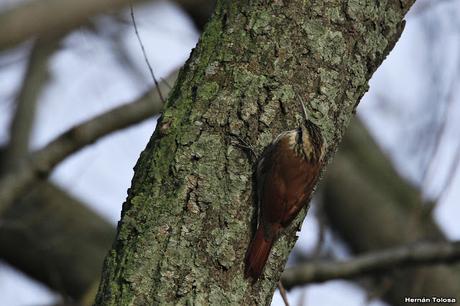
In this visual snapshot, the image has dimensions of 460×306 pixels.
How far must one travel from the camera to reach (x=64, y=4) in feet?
10.5

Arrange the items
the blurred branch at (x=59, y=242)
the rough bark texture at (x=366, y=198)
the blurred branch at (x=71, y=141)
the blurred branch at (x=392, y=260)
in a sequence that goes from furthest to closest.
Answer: the rough bark texture at (x=366, y=198), the blurred branch at (x=59, y=242), the blurred branch at (x=392, y=260), the blurred branch at (x=71, y=141)

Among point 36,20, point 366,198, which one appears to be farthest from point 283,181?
point 366,198

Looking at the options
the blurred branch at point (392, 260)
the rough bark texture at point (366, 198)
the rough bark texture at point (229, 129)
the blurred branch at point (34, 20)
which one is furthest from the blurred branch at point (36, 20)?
the rough bark texture at point (366, 198)

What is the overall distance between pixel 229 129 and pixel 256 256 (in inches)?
15.4

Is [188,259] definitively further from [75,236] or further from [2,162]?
A: [75,236]

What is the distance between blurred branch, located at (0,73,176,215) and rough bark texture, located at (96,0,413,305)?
1368 mm

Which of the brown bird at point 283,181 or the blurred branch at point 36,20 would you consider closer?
the brown bird at point 283,181

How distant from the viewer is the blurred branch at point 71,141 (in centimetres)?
402

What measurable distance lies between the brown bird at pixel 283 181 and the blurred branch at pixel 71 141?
1.35m

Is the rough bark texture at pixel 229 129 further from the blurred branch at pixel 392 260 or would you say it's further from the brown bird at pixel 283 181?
the blurred branch at pixel 392 260

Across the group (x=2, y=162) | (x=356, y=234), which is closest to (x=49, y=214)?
(x=2, y=162)

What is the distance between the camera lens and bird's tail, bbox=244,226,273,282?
2.45m

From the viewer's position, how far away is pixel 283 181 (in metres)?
2.92

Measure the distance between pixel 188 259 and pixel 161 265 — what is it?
78 millimetres
